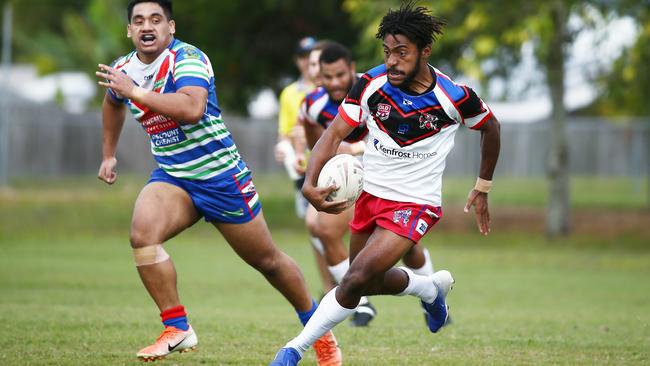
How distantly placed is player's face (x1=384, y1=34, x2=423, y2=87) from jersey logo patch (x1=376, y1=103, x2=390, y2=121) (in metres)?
0.16

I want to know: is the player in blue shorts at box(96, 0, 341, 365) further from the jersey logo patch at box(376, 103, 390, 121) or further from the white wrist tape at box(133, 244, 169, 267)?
the jersey logo patch at box(376, 103, 390, 121)

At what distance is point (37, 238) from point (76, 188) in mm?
7611

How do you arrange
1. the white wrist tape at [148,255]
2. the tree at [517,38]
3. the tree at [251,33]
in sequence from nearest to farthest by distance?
the white wrist tape at [148,255]
the tree at [517,38]
the tree at [251,33]

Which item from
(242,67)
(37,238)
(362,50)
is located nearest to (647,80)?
(362,50)

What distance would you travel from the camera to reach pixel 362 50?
69.9ft

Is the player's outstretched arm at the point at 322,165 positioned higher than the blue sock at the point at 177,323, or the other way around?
the player's outstretched arm at the point at 322,165

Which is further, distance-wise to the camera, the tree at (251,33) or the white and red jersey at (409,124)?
the tree at (251,33)

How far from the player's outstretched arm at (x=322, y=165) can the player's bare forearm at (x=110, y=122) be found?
1701 millimetres

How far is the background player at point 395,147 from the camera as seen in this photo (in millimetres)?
6473

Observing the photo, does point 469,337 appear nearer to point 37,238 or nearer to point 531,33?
point 531,33

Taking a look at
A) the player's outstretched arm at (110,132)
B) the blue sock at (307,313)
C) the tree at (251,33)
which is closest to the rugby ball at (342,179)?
the blue sock at (307,313)

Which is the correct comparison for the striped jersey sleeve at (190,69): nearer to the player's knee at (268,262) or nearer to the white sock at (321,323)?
the player's knee at (268,262)

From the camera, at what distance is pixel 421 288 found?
7.14m

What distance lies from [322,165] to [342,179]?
20 cm
